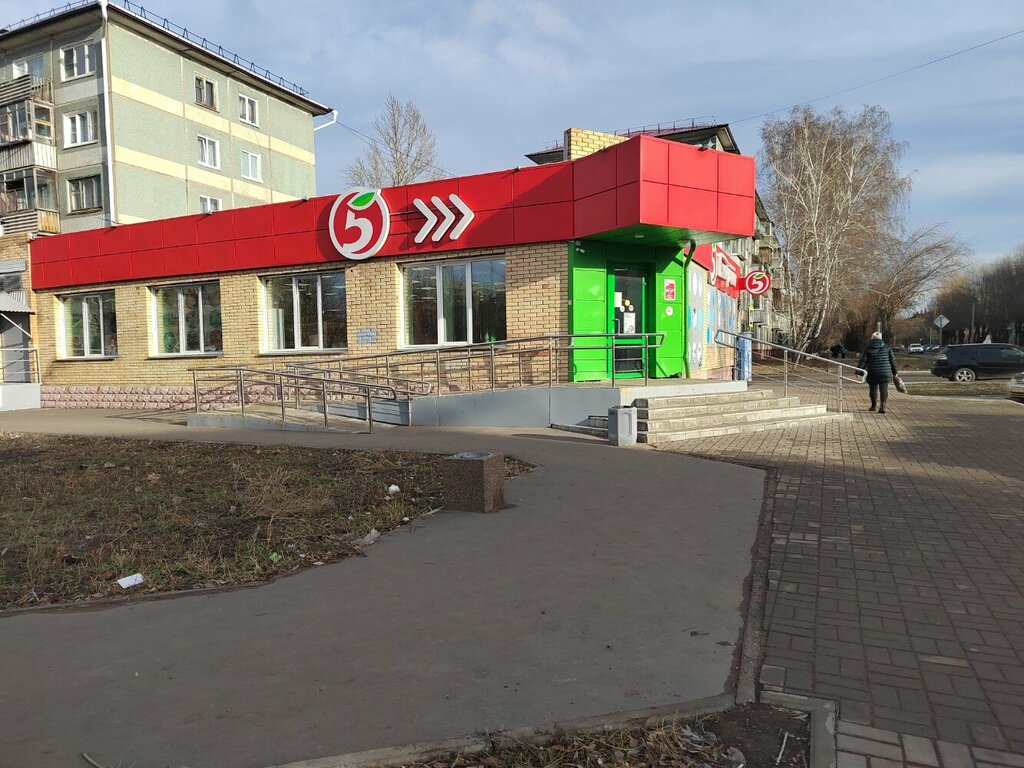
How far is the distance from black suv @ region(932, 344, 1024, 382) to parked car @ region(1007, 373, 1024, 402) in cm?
1054

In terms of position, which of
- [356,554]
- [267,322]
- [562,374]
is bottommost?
[356,554]

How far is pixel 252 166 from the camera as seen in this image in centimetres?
3641

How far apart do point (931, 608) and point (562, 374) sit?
9.07 m

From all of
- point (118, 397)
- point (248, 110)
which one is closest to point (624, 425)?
point (118, 397)

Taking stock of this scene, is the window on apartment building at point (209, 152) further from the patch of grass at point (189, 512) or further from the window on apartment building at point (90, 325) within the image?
the patch of grass at point (189, 512)

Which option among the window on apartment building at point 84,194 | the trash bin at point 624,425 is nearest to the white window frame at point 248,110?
the window on apartment building at point 84,194

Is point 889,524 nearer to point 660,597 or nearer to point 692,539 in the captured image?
point 692,539

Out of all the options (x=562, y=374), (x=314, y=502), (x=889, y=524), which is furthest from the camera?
(x=562, y=374)

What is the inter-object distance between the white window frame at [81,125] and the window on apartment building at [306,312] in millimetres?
21041

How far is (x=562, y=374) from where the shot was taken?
12656 mm

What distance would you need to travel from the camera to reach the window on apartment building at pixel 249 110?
36062 millimetres

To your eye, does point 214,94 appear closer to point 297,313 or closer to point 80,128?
point 80,128

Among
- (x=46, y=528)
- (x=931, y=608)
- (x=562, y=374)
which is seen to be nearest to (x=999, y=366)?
(x=562, y=374)

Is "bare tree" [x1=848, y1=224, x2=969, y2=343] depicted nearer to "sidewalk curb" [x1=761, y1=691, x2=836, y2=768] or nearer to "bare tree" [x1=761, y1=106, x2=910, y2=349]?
"bare tree" [x1=761, y1=106, x2=910, y2=349]
